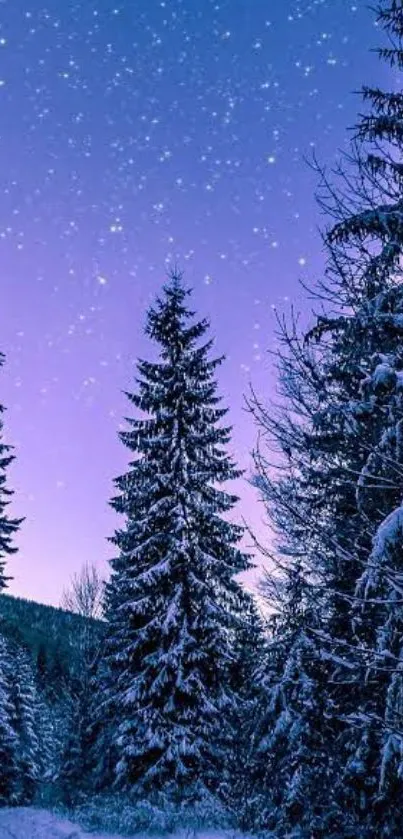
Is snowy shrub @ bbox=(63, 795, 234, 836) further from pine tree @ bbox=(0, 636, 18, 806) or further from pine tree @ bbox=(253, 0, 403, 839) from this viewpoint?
pine tree @ bbox=(0, 636, 18, 806)

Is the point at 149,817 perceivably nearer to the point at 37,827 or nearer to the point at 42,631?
the point at 37,827

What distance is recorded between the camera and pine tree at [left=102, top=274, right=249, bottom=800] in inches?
539

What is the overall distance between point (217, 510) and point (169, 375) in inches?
164

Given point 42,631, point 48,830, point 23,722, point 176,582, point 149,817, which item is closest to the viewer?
point 48,830

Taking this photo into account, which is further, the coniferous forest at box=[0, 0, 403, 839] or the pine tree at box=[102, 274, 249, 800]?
the pine tree at box=[102, 274, 249, 800]

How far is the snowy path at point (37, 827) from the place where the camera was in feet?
31.2

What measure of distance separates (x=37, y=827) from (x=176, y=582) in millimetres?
5917

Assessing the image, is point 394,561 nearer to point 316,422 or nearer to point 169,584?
point 316,422

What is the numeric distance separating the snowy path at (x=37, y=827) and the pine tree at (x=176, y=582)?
80.0 inches

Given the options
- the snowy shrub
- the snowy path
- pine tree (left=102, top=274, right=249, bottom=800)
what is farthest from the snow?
pine tree (left=102, top=274, right=249, bottom=800)

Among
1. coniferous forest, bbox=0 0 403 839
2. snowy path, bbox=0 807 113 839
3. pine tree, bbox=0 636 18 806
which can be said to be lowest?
pine tree, bbox=0 636 18 806

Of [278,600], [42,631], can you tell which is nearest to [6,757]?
[278,600]

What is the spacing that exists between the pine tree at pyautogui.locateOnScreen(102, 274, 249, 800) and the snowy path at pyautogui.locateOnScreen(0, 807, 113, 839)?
203 centimetres

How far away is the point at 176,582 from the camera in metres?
15.2
